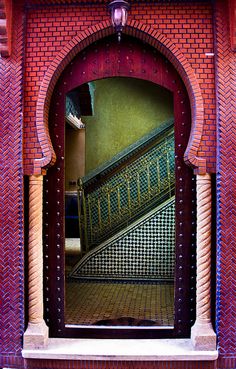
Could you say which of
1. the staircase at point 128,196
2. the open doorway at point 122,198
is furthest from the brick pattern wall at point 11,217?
the staircase at point 128,196

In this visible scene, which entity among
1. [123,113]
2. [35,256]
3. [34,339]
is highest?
[123,113]

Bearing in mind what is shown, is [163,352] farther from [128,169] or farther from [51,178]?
[128,169]

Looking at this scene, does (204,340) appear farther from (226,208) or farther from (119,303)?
(119,303)

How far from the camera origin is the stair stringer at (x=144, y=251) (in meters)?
8.58

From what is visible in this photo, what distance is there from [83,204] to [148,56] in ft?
16.0

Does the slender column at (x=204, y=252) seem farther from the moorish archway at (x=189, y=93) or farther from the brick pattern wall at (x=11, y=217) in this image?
the brick pattern wall at (x=11, y=217)

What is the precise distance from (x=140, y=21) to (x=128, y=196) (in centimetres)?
484

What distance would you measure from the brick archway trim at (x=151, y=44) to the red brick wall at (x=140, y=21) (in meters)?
0.07

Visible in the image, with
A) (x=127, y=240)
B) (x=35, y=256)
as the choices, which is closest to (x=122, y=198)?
(x=127, y=240)

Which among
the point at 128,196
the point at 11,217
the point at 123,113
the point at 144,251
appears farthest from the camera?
the point at 123,113

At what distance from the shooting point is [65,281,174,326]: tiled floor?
6.57 metres

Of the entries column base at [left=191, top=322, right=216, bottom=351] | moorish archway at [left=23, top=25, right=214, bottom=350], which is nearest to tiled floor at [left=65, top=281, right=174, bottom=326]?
column base at [left=191, top=322, right=216, bottom=351]

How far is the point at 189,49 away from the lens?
17.3 ft

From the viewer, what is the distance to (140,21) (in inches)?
207
